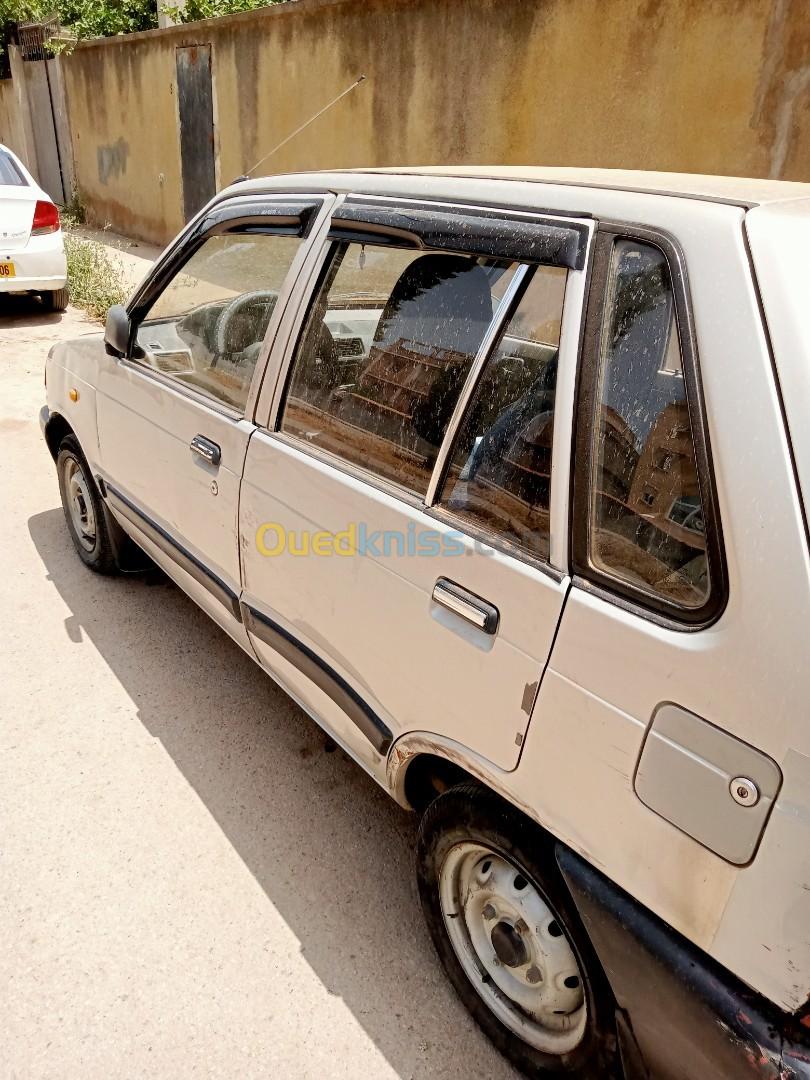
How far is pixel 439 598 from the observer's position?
5.33ft

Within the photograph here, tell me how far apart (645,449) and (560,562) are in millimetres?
256

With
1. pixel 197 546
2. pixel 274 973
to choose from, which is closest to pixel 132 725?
pixel 197 546

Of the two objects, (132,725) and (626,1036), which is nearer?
(626,1036)

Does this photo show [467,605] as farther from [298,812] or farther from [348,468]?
[298,812]

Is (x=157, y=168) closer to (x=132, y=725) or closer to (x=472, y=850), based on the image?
(x=132, y=725)

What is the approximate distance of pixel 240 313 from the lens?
8.65 feet

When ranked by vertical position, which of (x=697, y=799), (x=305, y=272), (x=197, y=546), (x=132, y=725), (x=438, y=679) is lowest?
(x=132, y=725)

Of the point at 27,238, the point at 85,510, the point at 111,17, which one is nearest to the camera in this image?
the point at 85,510

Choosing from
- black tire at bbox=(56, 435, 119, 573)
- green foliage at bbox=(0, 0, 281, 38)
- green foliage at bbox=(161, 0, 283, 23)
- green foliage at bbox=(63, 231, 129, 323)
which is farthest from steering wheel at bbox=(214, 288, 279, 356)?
green foliage at bbox=(0, 0, 281, 38)

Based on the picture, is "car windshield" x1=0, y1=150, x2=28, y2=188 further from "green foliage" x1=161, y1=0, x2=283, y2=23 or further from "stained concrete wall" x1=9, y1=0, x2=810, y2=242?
"green foliage" x1=161, y1=0, x2=283, y2=23

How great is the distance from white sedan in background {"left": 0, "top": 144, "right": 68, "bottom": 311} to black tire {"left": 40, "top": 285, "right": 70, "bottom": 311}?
0.30 m

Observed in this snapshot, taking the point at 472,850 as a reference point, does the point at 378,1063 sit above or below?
below

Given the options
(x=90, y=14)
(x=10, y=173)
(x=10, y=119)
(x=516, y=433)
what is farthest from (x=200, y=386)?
(x=10, y=119)

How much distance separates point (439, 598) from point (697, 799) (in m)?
0.64
